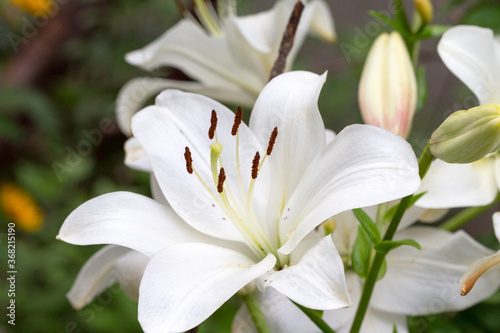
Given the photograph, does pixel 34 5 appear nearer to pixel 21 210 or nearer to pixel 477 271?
pixel 21 210

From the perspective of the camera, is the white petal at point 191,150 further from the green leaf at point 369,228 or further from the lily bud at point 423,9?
the lily bud at point 423,9

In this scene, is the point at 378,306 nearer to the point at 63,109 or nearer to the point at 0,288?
the point at 0,288

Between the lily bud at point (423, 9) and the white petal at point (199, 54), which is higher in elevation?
the lily bud at point (423, 9)

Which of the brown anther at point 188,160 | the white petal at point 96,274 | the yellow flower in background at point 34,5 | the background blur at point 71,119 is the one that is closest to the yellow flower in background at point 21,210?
the background blur at point 71,119

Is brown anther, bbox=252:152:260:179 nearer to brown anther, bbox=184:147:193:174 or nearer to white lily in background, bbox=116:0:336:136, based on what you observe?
brown anther, bbox=184:147:193:174
